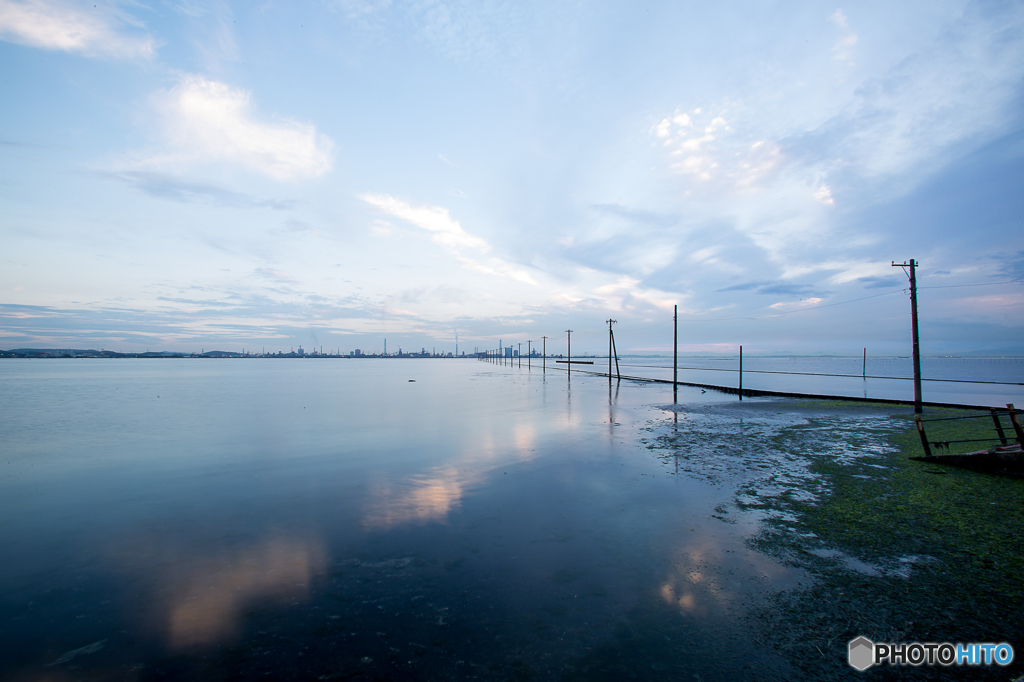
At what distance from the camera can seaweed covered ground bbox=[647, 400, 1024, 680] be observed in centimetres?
464

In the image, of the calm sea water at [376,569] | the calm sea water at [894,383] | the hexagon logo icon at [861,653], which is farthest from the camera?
the calm sea water at [894,383]

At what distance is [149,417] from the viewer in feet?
82.7

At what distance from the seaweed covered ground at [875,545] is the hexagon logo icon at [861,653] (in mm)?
79

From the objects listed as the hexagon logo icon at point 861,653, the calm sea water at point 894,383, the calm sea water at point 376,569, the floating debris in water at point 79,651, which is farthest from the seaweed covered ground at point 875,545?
the calm sea water at point 894,383

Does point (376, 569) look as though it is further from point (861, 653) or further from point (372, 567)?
point (861, 653)

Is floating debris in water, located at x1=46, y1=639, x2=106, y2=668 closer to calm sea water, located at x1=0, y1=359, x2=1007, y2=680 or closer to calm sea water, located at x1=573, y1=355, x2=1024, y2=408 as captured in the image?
calm sea water, located at x1=0, y1=359, x2=1007, y2=680

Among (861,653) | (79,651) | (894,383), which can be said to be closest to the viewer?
(861,653)

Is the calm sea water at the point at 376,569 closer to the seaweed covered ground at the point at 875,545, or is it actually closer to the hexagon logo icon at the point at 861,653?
the seaweed covered ground at the point at 875,545

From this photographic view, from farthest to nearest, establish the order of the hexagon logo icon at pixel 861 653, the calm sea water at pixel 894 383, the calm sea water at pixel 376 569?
the calm sea water at pixel 894 383 < the calm sea water at pixel 376 569 < the hexagon logo icon at pixel 861 653

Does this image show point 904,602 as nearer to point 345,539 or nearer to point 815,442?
point 345,539

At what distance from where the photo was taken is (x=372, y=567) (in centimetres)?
669

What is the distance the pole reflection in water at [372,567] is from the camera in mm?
4645

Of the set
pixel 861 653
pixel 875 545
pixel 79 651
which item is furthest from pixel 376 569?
pixel 875 545

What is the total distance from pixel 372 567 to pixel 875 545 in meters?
8.12
